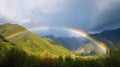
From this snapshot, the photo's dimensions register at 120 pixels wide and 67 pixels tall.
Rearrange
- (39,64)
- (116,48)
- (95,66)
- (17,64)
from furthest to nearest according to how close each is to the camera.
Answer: (95,66) → (17,64) → (39,64) → (116,48)

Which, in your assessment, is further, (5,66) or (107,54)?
(5,66)

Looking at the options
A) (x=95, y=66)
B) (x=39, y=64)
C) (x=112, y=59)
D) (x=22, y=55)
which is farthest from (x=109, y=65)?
(x=22, y=55)

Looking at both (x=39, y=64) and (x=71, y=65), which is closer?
(x=39, y=64)

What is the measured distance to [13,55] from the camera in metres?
156

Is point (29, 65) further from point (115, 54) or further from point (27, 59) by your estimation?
point (115, 54)

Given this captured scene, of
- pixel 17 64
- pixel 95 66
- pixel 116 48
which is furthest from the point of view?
pixel 95 66

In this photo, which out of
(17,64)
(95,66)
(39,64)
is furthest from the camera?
(95,66)

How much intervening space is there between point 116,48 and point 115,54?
2.73m

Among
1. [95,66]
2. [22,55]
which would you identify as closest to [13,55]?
[22,55]

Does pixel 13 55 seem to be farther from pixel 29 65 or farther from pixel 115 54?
pixel 115 54

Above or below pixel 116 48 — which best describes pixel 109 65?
below

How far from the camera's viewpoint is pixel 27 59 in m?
154

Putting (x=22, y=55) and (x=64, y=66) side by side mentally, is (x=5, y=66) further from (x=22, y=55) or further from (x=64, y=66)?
(x=64, y=66)

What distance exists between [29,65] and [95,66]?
155 ft
